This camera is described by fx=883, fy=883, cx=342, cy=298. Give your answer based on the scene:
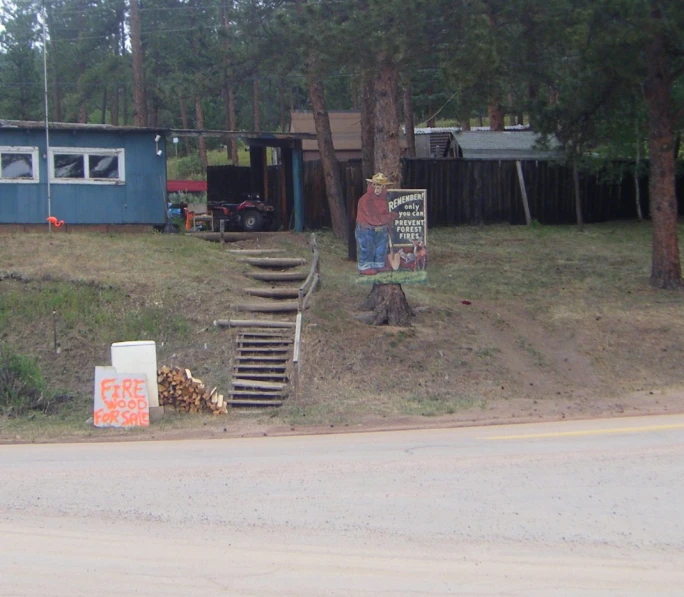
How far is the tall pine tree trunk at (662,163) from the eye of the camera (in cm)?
1795

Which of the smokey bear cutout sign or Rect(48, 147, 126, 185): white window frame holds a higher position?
Rect(48, 147, 126, 185): white window frame

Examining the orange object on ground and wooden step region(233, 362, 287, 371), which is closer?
wooden step region(233, 362, 287, 371)

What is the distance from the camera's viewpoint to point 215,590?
18.6ft

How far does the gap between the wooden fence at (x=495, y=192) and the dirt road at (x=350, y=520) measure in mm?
16483

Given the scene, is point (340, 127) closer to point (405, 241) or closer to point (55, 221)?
point (55, 221)

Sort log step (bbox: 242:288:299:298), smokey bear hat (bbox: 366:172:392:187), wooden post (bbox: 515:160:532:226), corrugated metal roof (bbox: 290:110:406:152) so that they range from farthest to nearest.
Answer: corrugated metal roof (bbox: 290:110:406:152)
wooden post (bbox: 515:160:532:226)
log step (bbox: 242:288:299:298)
smokey bear hat (bbox: 366:172:392:187)

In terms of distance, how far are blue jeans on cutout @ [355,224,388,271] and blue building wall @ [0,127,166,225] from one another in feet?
29.6

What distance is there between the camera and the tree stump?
626 inches

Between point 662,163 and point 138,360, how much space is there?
38.3ft

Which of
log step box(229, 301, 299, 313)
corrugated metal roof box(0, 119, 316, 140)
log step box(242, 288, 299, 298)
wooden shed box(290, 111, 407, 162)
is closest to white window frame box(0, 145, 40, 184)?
corrugated metal roof box(0, 119, 316, 140)

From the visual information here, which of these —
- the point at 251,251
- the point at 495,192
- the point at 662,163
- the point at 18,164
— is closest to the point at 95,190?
the point at 18,164

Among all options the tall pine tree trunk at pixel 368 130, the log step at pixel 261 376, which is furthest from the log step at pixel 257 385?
the tall pine tree trunk at pixel 368 130

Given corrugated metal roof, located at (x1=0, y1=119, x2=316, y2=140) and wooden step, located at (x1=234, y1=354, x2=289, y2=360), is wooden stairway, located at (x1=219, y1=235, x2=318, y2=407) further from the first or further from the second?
corrugated metal roof, located at (x1=0, y1=119, x2=316, y2=140)

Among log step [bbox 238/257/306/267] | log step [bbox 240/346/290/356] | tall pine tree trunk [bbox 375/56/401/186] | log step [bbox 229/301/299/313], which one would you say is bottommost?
log step [bbox 240/346/290/356]
